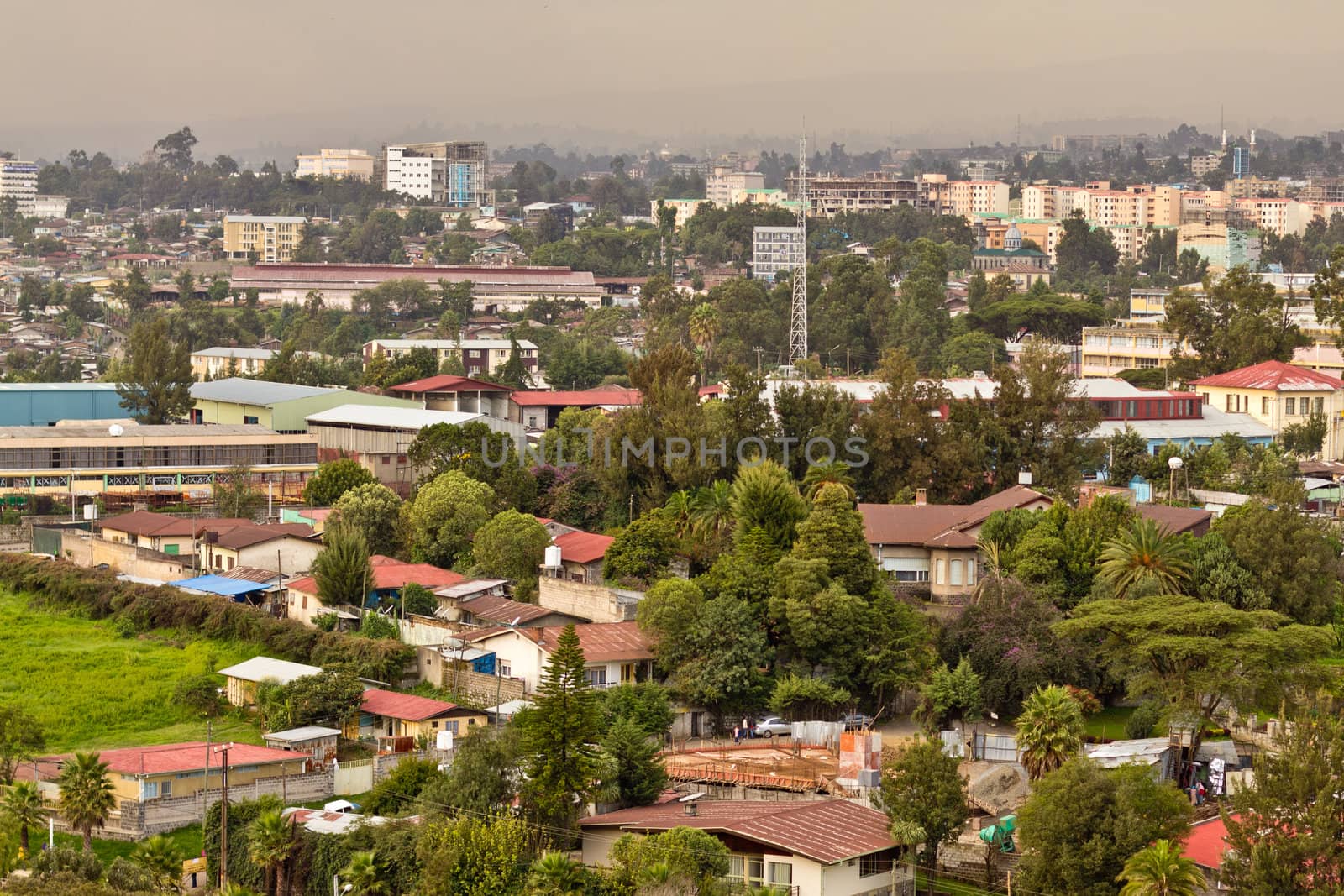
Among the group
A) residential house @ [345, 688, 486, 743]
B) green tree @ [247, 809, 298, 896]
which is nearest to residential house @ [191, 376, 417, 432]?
residential house @ [345, 688, 486, 743]

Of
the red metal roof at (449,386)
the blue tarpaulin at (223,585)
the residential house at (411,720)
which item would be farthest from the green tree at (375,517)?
the red metal roof at (449,386)

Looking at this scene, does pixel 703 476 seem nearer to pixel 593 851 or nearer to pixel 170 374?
pixel 593 851

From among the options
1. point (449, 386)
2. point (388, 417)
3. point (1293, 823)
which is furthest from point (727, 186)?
point (1293, 823)

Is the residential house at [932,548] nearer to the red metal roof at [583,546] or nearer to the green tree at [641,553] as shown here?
the green tree at [641,553]

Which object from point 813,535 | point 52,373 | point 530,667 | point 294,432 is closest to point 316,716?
point 530,667

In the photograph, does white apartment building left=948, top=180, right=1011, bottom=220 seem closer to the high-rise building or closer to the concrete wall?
the high-rise building

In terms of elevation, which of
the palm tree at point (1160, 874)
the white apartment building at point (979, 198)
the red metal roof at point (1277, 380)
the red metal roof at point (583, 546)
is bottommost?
the palm tree at point (1160, 874)

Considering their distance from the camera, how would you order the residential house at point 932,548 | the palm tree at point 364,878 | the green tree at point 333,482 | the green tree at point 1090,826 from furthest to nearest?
the green tree at point 333,482 → the residential house at point 932,548 → the palm tree at point 364,878 → the green tree at point 1090,826

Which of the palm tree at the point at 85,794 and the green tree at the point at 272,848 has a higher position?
the palm tree at the point at 85,794

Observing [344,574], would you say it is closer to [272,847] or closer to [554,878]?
[272,847]
